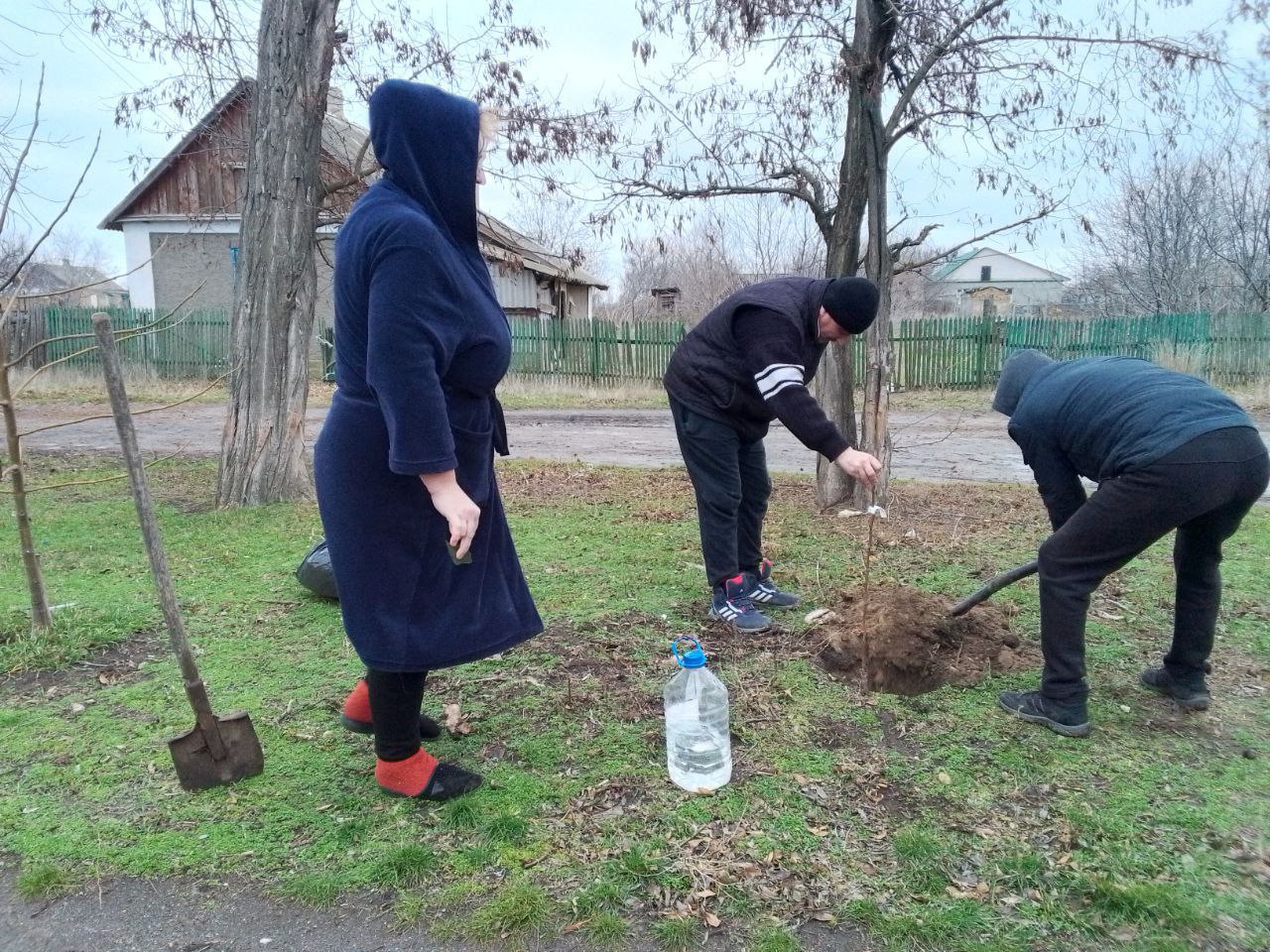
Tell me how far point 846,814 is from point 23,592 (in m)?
4.72

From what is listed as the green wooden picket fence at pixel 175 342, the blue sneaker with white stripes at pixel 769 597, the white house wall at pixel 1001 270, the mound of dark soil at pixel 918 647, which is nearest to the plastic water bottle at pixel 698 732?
the mound of dark soil at pixel 918 647

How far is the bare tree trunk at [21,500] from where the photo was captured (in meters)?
3.72

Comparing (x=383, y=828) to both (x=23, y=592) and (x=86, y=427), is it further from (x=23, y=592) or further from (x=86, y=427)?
(x=86, y=427)

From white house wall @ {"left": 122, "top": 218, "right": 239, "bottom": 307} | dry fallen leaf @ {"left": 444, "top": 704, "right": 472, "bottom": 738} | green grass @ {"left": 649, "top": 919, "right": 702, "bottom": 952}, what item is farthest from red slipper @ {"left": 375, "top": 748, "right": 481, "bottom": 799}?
white house wall @ {"left": 122, "top": 218, "right": 239, "bottom": 307}

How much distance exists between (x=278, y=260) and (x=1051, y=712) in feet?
21.0

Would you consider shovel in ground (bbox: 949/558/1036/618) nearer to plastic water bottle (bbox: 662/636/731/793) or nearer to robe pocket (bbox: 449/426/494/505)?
plastic water bottle (bbox: 662/636/731/793)

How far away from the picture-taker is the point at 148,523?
107 inches

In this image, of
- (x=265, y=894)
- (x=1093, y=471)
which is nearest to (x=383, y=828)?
(x=265, y=894)

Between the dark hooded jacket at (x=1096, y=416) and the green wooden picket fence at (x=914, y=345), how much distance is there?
15012 millimetres

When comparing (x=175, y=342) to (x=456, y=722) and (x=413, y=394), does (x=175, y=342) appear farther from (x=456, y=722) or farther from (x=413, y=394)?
(x=413, y=394)

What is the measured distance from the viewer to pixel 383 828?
265 cm

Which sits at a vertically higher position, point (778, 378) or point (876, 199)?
point (876, 199)

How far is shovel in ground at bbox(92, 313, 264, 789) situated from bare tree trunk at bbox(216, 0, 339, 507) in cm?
438

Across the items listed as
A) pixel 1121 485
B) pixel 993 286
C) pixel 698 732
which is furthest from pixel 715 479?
pixel 993 286
